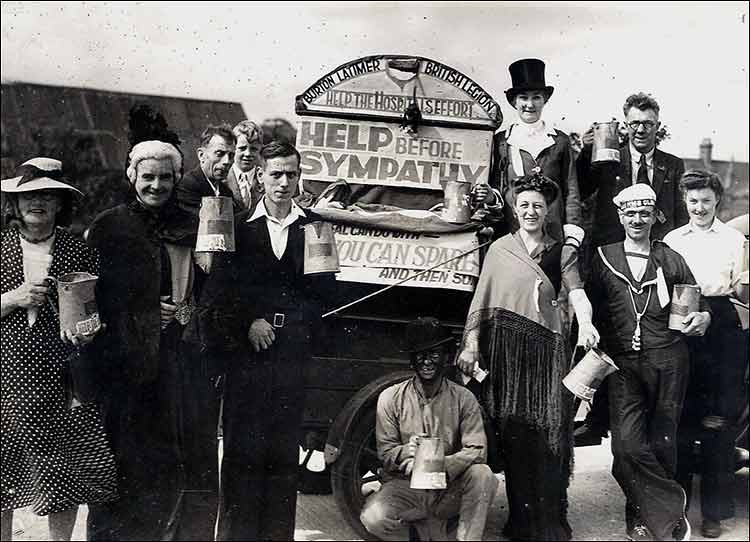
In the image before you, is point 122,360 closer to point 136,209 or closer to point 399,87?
point 136,209

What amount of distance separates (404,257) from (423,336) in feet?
1.43

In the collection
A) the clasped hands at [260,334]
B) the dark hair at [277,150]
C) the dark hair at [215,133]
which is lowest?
the clasped hands at [260,334]

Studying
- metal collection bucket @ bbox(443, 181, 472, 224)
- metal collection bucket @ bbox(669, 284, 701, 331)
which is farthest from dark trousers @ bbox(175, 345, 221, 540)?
metal collection bucket @ bbox(669, 284, 701, 331)

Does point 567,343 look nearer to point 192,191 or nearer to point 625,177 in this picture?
point 625,177

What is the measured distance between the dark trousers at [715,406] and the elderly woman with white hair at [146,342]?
2767 millimetres

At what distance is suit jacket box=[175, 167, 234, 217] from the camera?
13.2 ft

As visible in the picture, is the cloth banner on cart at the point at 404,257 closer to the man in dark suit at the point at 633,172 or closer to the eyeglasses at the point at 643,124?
the man in dark suit at the point at 633,172

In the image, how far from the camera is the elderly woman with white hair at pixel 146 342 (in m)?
3.99

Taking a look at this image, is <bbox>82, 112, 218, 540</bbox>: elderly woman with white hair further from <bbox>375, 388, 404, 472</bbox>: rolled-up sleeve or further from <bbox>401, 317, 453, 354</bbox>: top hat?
<bbox>401, 317, 453, 354</bbox>: top hat

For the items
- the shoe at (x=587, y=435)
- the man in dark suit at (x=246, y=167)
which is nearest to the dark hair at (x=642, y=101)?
the shoe at (x=587, y=435)

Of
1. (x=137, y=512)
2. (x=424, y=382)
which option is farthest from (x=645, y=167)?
(x=137, y=512)

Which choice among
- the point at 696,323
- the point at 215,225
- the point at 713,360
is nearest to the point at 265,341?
the point at 215,225

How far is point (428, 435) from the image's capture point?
4.00m

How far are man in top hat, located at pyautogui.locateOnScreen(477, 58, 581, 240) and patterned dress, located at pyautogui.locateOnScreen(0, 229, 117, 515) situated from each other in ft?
7.35
